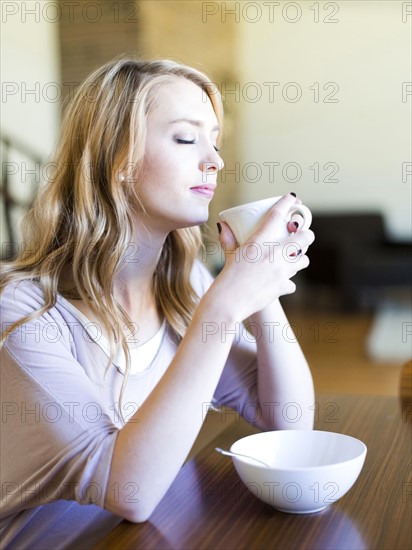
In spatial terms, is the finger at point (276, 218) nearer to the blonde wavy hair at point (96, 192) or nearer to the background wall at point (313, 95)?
the blonde wavy hair at point (96, 192)

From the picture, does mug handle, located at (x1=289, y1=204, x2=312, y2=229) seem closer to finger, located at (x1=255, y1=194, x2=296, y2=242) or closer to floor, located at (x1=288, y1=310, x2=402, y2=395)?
finger, located at (x1=255, y1=194, x2=296, y2=242)

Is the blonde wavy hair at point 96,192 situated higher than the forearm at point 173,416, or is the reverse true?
the blonde wavy hair at point 96,192

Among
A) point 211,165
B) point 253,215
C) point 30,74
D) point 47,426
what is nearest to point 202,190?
point 211,165

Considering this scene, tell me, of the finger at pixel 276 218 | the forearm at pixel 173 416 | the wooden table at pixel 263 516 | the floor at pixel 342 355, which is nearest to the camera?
the wooden table at pixel 263 516

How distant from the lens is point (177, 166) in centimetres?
117

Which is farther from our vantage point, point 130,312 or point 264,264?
point 130,312

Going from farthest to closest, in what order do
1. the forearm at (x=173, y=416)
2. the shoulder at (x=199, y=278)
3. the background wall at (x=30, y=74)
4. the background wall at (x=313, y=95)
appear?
the background wall at (x=313, y=95) < the background wall at (x=30, y=74) < the shoulder at (x=199, y=278) < the forearm at (x=173, y=416)

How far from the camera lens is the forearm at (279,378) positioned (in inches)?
48.2

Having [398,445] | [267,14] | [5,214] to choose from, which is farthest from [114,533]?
[267,14]

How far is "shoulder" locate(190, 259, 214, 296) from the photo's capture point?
146 cm

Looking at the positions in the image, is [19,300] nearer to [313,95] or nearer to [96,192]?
[96,192]

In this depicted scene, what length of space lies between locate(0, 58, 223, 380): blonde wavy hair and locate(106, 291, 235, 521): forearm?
29 cm

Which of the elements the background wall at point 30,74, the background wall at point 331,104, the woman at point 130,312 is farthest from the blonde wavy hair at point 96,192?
the background wall at point 331,104

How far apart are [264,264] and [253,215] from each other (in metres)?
0.09
